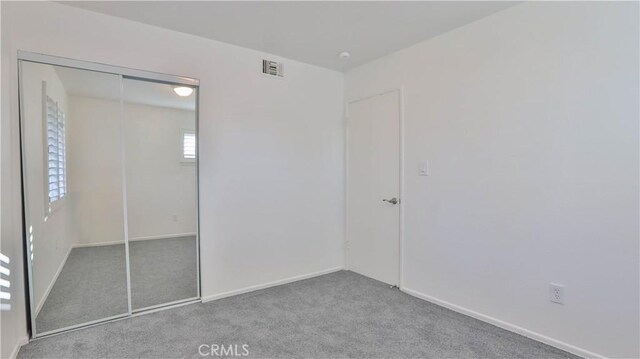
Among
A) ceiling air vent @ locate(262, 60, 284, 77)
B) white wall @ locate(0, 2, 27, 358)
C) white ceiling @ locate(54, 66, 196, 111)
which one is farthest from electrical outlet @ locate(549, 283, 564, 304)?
white wall @ locate(0, 2, 27, 358)

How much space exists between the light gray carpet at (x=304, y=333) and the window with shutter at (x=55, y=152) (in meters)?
1.08

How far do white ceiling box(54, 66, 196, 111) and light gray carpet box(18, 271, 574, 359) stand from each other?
5.84 feet

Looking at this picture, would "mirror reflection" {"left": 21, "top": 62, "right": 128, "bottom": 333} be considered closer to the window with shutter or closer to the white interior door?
the window with shutter

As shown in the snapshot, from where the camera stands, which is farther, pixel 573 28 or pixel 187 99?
pixel 187 99

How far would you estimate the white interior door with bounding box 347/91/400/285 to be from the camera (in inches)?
130

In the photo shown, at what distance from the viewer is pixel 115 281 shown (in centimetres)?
272

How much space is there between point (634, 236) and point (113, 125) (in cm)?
364

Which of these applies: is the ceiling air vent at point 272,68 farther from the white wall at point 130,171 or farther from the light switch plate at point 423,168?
the light switch plate at point 423,168

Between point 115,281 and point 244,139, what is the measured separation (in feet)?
5.39

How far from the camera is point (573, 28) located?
6.89ft

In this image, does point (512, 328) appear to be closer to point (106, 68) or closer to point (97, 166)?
point (97, 166)

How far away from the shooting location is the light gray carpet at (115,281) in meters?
2.52

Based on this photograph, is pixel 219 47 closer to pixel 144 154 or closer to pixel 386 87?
pixel 144 154

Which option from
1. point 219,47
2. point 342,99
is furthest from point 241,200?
point 342,99
